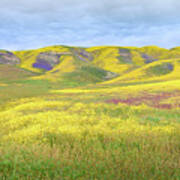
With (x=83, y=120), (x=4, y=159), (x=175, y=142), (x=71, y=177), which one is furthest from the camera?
(x=83, y=120)

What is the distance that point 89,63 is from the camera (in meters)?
110

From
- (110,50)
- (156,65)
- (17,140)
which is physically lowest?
(17,140)

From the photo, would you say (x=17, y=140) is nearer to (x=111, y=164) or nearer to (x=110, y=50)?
(x=111, y=164)

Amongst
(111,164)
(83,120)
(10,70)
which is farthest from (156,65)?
(111,164)

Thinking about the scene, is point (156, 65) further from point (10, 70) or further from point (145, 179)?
point (145, 179)

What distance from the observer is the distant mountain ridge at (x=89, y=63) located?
76.7m

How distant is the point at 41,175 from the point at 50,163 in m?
0.32

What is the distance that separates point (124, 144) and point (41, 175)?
2.70m

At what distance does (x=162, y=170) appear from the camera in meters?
3.84

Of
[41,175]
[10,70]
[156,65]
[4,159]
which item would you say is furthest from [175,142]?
[10,70]

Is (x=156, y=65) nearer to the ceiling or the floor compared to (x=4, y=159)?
nearer to the ceiling

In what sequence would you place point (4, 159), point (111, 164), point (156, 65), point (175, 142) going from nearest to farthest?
point (111, 164) < point (4, 159) < point (175, 142) < point (156, 65)

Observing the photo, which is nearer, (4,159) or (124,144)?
(4,159)

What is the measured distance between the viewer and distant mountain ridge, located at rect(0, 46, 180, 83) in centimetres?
7669
